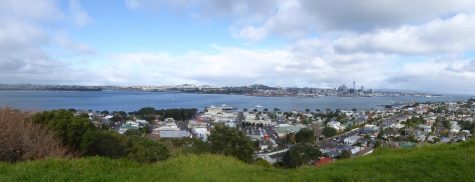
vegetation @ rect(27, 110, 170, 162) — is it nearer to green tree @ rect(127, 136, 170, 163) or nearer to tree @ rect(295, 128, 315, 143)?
green tree @ rect(127, 136, 170, 163)

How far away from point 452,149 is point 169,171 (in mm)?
5799

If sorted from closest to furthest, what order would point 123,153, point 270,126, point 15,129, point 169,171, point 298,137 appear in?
1. point 169,171
2. point 15,129
3. point 123,153
4. point 298,137
5. point 270,126

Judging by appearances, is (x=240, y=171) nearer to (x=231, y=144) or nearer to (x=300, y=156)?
(x=231, y=144)

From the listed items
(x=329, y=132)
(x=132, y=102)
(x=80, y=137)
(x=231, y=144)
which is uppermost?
(x=80, y=137)

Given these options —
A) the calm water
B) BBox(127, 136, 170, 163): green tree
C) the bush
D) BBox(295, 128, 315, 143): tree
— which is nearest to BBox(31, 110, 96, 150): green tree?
BBox(127, 136, 170, 163): green tree

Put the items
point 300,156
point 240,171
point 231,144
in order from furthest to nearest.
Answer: point 300,156 < point 231,144 < point 240,171

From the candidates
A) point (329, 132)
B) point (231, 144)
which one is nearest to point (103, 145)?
point (231, 144)

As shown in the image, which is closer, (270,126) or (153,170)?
(153,170)

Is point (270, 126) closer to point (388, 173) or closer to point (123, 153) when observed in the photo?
point (123, 153)

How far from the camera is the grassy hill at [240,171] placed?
251 inches

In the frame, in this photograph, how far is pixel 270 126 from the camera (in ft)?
177

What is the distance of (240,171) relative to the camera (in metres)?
7.48

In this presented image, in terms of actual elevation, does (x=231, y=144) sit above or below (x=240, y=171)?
below

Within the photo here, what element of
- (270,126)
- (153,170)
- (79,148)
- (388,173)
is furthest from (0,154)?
(270,126)
